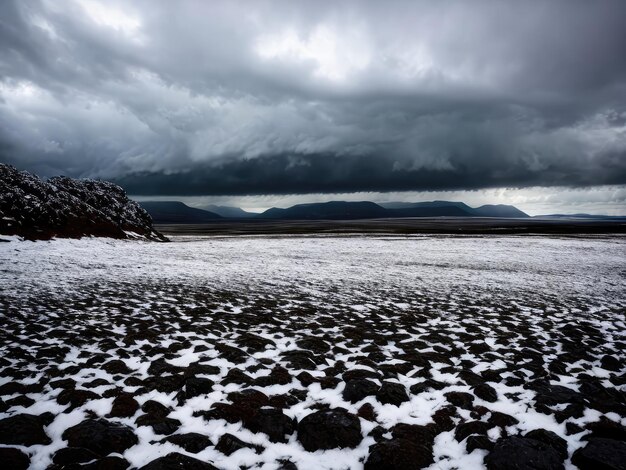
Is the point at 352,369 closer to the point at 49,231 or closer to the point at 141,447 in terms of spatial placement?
the point at 141,447

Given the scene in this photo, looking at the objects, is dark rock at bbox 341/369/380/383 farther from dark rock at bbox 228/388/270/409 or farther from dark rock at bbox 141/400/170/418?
dark rock at bbox 141/400/170/418

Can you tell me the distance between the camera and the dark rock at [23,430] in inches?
190

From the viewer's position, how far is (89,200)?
151 ft

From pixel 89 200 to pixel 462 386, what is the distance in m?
52.9

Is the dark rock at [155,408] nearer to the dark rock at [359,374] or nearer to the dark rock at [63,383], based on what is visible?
the dark rock at [63,383]

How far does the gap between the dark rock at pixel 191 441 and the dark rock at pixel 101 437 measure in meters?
0.56

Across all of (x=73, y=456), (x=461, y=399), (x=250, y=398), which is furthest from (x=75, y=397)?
(x=461, y=399)

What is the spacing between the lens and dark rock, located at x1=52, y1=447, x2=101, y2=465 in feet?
14.8

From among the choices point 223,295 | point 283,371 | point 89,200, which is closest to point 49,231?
point 89,200

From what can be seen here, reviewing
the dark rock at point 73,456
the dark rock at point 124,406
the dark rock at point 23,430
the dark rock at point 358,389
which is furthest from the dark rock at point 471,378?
the dark rock at point 23,430

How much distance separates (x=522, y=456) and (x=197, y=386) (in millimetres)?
5648

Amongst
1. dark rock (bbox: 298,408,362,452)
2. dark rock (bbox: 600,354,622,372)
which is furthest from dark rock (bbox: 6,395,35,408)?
dark rock (bbox: 600,354,622,372)

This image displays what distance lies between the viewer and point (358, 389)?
6.65 m

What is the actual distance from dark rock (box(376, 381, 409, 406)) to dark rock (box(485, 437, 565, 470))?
1.71 m
